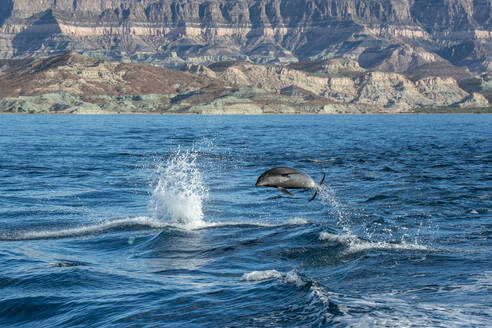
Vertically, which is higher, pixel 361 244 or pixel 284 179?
pixel 284 179

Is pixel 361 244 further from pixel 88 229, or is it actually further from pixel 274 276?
pixel 88 229

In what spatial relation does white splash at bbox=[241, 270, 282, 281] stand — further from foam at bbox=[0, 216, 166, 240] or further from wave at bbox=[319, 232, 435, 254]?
foam at bbox=[0, 216, 166, 240]

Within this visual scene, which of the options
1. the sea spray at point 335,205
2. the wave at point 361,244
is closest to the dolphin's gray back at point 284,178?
the wave at point 361,244

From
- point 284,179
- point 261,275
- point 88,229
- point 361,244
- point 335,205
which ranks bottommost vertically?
point 335,205

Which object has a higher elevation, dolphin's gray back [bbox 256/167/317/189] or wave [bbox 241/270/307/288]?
dolphin's gray back [bbox 256/167/317/189]

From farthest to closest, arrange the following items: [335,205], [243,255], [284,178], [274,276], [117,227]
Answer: [335,205], [117,227], [243,255], [274,276], [284,178]

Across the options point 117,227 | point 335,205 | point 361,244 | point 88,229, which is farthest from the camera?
point 335,205

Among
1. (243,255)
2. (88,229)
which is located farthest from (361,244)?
(88,229)

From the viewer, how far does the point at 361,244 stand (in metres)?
19.9

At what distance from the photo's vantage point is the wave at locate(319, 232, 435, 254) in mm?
19344

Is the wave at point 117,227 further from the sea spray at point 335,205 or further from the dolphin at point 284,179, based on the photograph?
the dolphin at point 284,179

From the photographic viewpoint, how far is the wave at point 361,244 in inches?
762

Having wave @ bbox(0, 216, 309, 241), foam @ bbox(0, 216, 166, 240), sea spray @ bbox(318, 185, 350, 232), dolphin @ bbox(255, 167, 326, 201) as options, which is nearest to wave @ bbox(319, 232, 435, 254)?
sea spray @ bbox(318, 185, 350, 232)

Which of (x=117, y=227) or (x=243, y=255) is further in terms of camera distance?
(x=117, y=227)
